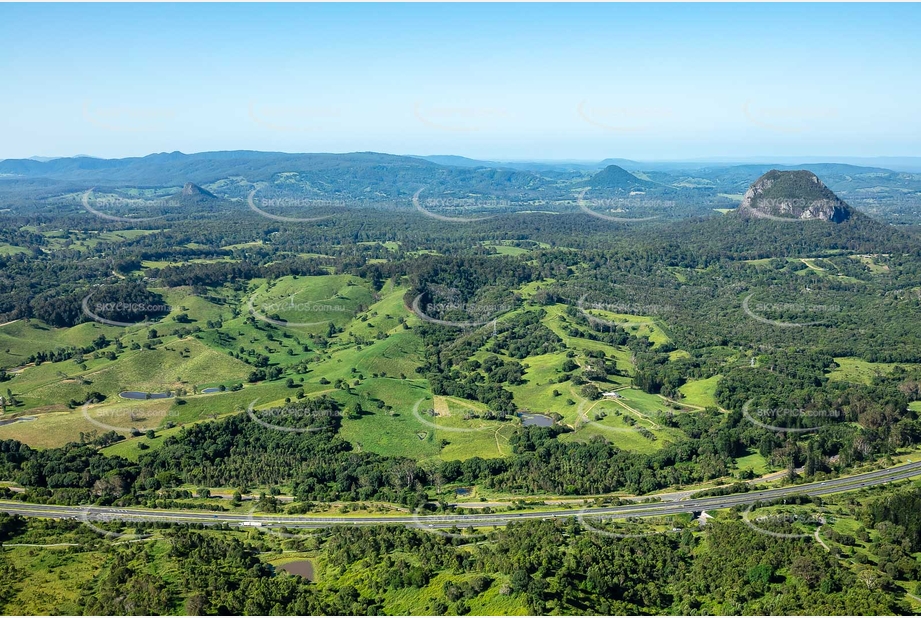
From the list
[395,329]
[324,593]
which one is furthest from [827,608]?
[395,329]

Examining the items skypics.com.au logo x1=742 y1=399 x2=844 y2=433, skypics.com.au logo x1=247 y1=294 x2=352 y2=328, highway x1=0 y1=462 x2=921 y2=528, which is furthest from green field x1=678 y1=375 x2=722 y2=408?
skypics.com.au logo x1=247 y1=294 x2=352 y2=328

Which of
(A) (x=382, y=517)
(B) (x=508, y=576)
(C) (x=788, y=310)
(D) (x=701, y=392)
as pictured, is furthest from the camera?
(C) (x=788, y=310)

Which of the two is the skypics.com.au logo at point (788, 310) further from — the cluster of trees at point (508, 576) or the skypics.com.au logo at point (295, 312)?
the cluster of trees at point (508, 576)

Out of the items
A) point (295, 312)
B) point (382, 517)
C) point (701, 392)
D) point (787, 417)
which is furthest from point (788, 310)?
point (382, 517)

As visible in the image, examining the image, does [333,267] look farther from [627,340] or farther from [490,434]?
[490,434]

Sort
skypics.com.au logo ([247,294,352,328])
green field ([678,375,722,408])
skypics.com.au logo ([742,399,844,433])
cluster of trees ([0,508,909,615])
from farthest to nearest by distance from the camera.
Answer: skypics.com.au logo ([247,294,352,328]) → green field ([678,375,722,408]) → skypics.com.au logo ([742,399,844,433]) → cluster of trees ([0,508,909,615])

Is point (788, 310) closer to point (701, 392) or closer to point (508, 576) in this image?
point (701, 392)

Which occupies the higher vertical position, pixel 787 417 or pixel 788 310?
pixel 788 310

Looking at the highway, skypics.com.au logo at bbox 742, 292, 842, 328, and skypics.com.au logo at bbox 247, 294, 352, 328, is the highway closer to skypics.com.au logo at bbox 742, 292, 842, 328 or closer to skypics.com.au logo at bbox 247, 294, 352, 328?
skypics.com.au logo at bbox 742, 292, 842, 328

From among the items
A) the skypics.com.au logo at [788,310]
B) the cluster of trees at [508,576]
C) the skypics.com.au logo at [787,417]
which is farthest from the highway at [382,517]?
the skypics.com.au logo at [788,310]

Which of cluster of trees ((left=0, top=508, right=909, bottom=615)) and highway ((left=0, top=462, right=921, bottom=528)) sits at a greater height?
cluster of trees ((left=0, top=508, right=909, bottom=615))

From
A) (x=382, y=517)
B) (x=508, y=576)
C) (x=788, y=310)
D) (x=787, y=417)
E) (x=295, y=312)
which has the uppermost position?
(x=788, y=310)
